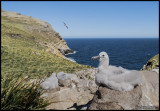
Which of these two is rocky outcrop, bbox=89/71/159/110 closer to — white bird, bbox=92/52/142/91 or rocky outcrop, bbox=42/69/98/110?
white bird, bbox=92/52/142/91

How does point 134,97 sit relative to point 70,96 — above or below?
above

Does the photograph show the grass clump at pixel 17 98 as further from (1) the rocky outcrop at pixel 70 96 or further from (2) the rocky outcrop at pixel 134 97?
(2) the rocky outcrop at pixel 134 97

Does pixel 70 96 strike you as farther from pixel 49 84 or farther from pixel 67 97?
pixel 49 84

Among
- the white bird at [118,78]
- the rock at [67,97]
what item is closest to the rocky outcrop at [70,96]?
the rock at [67,97]

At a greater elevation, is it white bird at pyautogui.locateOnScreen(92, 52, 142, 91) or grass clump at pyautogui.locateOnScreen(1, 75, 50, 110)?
white bird at pyautogui.locateOnScreen(92, 52, 142, 91)

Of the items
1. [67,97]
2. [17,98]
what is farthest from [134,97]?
[67,97]

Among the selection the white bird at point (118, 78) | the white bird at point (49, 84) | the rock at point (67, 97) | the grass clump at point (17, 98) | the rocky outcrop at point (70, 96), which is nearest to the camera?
the grass clump at point (17, 98)

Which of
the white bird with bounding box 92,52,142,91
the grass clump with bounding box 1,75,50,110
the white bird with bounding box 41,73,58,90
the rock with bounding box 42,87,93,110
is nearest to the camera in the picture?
the grass clump with bounding box 1,75,50,110

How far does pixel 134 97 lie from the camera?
5508 millimetres

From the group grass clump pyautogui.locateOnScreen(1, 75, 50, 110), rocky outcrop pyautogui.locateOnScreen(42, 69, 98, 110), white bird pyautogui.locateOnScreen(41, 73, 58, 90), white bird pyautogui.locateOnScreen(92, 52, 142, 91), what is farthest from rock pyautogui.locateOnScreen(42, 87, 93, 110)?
white bird pyautogui.locateOnScreen(92, 52, 142, 91)

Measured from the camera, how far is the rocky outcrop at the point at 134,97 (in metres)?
5.50

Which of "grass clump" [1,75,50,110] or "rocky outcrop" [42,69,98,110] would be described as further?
"rocky outcrop" [42,69,98,110]

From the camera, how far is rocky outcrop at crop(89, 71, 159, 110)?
5500mm

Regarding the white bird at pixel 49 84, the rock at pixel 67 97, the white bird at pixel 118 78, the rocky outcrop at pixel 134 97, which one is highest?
the white bird at pixel 118 78
